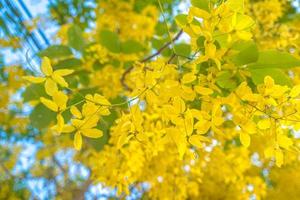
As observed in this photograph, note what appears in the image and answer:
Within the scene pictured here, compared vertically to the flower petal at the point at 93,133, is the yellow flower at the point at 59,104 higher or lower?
higher

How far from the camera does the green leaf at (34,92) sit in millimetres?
1242

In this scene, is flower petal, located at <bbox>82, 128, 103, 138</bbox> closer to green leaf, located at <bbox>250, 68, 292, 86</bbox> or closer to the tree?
the tree

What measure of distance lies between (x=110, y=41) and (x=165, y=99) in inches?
32.9

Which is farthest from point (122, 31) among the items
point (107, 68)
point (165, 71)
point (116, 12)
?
point (165, 71)

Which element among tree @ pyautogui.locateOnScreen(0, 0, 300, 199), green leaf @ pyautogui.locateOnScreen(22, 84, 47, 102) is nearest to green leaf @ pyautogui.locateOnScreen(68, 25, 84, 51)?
tree @ pyautogui.locateOnScreen(0, 0, 300, 199)

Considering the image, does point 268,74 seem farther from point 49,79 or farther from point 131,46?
point 131,46

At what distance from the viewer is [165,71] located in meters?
0.80

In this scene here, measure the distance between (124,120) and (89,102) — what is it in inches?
3.4

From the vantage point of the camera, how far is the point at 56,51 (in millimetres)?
1515

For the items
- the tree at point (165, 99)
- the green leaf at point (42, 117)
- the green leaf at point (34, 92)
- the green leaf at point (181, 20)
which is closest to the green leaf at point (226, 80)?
the tree at point (165, 99)

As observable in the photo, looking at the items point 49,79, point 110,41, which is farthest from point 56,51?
point 49,79

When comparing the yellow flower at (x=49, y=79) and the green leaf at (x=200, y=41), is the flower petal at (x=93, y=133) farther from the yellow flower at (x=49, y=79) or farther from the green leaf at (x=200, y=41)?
the green leaf at (x=200, y=41)

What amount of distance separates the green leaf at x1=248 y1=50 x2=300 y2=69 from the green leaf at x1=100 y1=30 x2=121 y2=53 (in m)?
0.76

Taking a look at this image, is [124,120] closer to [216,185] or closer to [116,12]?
[116,12]
